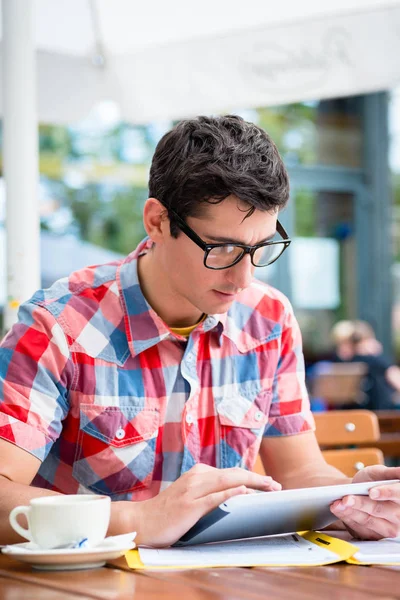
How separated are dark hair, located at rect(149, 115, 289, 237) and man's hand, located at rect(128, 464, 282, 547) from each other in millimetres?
478

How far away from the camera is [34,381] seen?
1.63 m

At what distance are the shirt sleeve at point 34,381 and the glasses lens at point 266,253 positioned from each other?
39cm

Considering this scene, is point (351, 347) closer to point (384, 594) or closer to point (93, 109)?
point (93, 109)

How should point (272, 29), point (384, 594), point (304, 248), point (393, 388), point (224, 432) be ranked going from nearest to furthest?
point (384, 594), point (224, 432), point (272, 29), point (393, 388), point (304, 248)

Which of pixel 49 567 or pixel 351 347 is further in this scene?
pixel 351 347

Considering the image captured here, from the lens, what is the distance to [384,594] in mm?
1104

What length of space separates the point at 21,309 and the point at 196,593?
2.58 feet

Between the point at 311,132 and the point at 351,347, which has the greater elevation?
the point at 311,132

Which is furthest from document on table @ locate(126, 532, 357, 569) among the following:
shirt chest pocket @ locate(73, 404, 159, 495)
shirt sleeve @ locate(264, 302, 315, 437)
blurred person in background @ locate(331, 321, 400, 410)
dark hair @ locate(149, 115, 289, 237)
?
blurred person in background @ locate(331, 321, 400, 410)

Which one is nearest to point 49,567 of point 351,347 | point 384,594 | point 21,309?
point 384,594

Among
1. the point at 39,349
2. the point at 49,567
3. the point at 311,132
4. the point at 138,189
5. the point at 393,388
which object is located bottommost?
the point at 393,388

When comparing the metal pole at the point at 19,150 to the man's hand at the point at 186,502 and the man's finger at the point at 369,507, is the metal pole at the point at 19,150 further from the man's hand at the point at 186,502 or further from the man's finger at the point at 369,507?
the man's finger at the point at 369,507

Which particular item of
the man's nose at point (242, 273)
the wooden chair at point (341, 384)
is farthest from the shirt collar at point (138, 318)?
the wooden chair at point (341, 384)

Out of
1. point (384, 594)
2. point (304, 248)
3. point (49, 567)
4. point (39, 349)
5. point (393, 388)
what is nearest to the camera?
point (384, 594)
